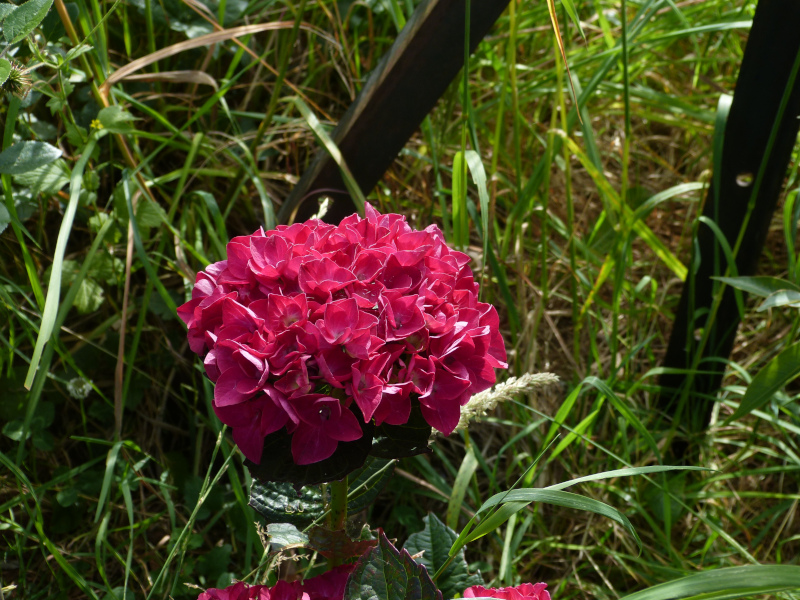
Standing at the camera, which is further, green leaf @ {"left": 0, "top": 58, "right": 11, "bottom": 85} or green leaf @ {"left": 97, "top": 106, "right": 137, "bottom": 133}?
green leaf @ {"left": 97, "top": 106, "right": 137, "bottom": 133}

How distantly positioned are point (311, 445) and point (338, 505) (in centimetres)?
20

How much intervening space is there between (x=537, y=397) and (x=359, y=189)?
653 millimetres

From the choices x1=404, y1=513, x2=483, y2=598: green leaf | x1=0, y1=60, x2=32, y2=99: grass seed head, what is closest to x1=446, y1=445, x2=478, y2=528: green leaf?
x1=404, y1=513, x2=483, y2=598: green leaf

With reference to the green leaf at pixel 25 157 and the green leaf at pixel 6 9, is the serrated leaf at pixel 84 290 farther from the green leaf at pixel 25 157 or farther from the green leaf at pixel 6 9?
the green leaf at pixel 6 9

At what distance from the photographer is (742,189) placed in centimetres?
139

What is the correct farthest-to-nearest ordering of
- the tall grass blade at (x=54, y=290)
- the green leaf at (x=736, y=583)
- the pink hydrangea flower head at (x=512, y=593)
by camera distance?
1. the tall grass blade at (x=54, y=290)
2. the pink hydrangea flower head at (x=512, y=593)
3. the green leaf at (x=736, y=583)

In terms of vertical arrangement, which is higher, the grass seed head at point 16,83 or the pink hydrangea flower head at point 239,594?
the grass seed head at point 16,83

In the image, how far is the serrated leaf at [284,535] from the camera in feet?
2.96

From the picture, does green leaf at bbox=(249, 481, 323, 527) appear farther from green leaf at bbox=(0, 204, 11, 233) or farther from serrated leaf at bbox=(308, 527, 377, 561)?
green leaf at bbox=(0, 204, 11, 233)

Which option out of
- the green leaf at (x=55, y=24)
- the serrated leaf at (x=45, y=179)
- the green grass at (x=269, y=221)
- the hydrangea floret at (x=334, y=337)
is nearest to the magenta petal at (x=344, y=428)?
the hydrangea floret at (x=334, y=337)

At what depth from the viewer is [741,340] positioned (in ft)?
5.81

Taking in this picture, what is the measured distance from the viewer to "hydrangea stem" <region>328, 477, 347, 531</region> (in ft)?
2.84

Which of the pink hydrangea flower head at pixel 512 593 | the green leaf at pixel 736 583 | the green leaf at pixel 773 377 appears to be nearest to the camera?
the green leaf at pixel 736 583

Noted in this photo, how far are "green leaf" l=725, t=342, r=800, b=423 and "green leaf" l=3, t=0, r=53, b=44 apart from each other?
1178mm
